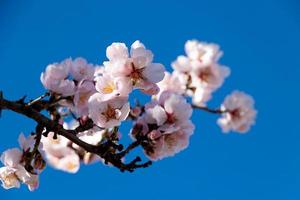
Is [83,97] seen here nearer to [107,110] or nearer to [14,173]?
[107,110]

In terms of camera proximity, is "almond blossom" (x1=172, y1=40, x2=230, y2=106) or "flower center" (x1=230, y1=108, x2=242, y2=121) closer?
"almond blossom" (x1=172, y1=40, x2=230, y2=106)

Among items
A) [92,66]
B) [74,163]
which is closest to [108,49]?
[92,66]

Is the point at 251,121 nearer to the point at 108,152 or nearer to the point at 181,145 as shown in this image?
the point at 181,145

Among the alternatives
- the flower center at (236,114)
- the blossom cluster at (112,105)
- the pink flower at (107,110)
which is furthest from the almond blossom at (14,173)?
the flower center at (236,114)

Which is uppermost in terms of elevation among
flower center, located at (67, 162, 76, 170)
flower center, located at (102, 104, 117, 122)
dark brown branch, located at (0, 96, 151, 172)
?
flower center, located at (67, 162, 76, 170)

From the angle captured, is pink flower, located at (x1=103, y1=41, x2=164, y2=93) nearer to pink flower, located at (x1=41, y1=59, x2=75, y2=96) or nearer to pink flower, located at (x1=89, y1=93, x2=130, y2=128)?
pink flower, located at (x1=89, y1=93, x2=130, y2=128)

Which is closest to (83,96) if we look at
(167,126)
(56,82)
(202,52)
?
(56,82)

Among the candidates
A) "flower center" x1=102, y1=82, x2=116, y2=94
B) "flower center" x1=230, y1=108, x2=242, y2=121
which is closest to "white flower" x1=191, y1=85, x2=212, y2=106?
"flower center" x1=230, y1=108, x2=242, y2=121

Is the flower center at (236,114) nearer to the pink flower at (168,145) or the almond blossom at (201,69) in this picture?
the almond blossom at (201,69)
